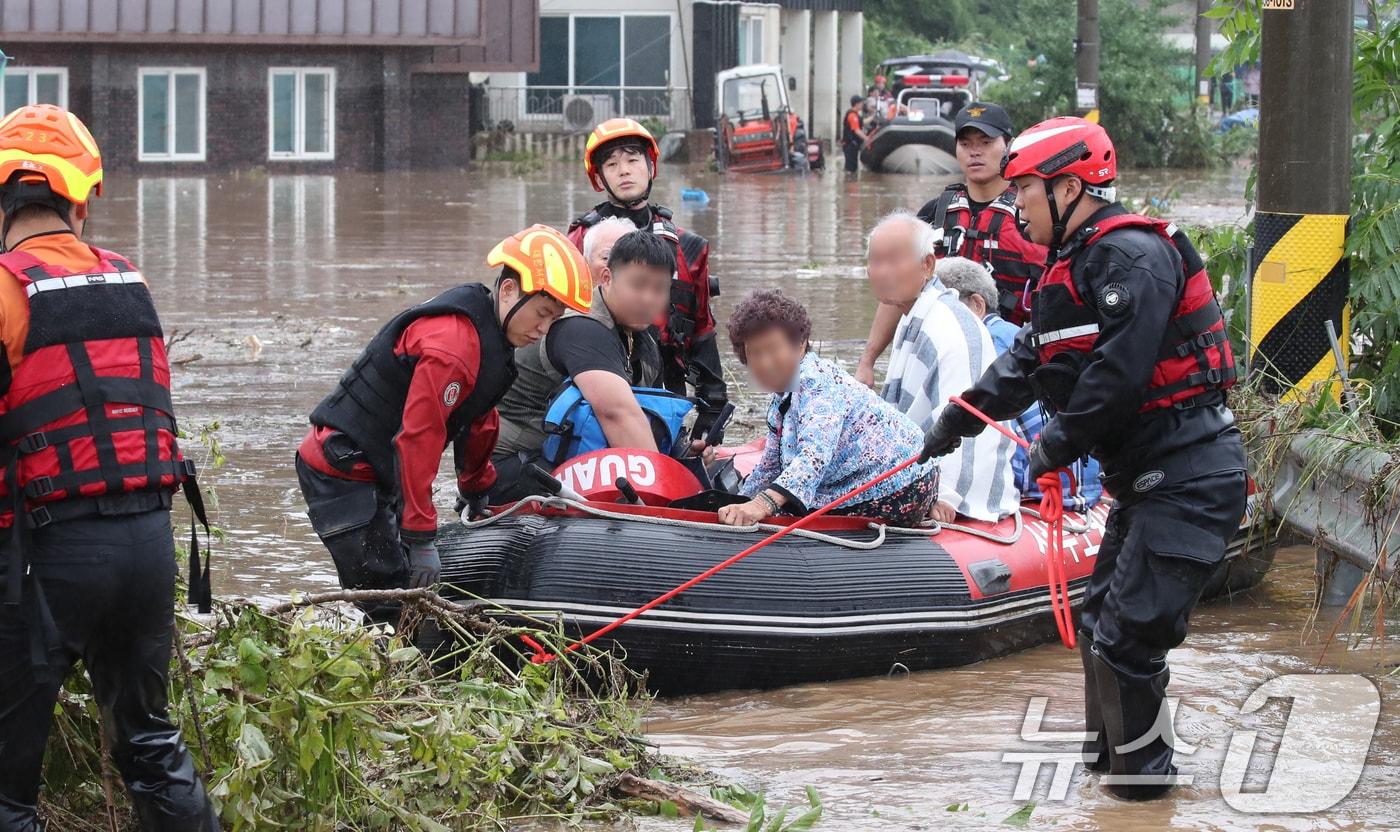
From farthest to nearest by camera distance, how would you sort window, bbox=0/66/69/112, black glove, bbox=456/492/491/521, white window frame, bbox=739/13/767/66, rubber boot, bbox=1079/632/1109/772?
white window frame, bbox=739/13/767/66 < window, bbox=0/66/69/112 < black glove, bbox=456/492/491/521 < rubber boot, bbox=1079/632/1109/772

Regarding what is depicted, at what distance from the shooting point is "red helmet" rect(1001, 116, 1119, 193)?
15.4 ft

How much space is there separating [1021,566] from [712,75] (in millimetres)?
33617

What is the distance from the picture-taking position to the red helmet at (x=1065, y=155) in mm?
4695

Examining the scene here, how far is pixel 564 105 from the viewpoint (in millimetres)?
38250

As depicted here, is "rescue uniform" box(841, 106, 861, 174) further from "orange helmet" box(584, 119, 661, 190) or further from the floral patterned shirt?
the floral patterned shirt

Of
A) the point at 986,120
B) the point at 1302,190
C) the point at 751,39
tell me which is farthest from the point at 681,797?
the point at 751,39

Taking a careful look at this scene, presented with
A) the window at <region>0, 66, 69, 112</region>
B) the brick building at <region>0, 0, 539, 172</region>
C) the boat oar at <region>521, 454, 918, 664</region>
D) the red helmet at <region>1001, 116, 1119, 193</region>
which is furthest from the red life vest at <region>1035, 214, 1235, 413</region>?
the window at <region>0, 66, 69, 112</region>

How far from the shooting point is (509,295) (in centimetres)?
513

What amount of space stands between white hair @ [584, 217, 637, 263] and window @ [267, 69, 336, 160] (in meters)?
26.8

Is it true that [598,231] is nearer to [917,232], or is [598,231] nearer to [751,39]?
[917,232]

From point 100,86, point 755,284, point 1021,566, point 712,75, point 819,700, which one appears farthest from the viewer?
point 712,75

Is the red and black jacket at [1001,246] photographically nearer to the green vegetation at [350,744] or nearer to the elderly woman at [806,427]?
the elderly woman at [806,427]

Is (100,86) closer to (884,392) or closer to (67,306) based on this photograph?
(884,392)

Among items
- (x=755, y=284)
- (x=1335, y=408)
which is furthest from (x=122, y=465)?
(x=755, y=284)
